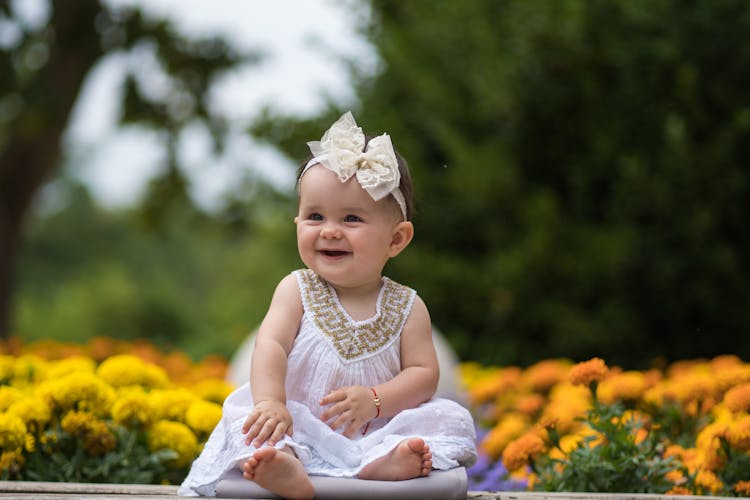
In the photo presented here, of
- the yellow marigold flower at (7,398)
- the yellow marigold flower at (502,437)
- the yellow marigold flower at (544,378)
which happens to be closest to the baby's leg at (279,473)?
the yellow marigold flower at (7,398)

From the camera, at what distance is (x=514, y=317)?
6.55 meters

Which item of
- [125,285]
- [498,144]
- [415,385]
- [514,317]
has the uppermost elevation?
[125,285]

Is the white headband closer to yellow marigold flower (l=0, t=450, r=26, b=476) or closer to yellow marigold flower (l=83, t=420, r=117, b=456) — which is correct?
yellow marigold flower (l=83, t=420, r=117, b=456)

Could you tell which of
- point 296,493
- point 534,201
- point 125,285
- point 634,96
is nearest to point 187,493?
point 296,493

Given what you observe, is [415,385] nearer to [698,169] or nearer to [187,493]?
[187,493]

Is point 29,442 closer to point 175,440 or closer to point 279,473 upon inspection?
point 175,440

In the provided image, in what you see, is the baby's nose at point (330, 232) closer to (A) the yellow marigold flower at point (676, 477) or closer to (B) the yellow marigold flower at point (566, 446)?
(B) the yellow marigold flower at point (566, 446)

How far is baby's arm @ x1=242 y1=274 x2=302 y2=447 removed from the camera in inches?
85.5

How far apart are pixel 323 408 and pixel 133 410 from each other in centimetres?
86

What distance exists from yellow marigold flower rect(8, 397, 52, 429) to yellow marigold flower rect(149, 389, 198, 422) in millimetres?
331

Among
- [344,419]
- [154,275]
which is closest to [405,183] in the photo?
[344,419]

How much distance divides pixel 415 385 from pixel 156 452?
1.06 m

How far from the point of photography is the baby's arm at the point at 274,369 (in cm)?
217

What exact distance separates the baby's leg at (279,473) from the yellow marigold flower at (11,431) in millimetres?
905
